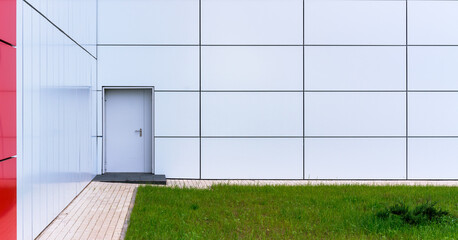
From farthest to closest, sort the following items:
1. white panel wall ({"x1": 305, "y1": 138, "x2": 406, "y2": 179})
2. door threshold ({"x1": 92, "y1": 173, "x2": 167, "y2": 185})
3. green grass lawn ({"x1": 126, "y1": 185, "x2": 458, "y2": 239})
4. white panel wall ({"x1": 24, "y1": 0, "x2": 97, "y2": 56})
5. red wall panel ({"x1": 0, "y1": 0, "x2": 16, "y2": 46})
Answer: white panel wall ({"x1": 305, "y1": 138, "x2": 406, "y2": 179}) < door threshold ({"x1": 92, "y1": 173, "x2": 167, "y2": 185}) < white panel wall ({"x1": 24, "y1": 0, "x2": 97, "y2": 56}) < green grass lawn ({"x1": 126, "y1": 185, "x2": 458, "y2": 239}) < red wall panel ({"x1": 0, "y1": 0, "x2": 16, "y2": 46})

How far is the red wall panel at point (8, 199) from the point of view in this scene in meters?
5.67

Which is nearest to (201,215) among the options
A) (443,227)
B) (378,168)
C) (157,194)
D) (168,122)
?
(157,194)

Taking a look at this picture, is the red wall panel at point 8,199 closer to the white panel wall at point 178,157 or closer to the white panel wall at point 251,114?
the white panel wall at point 178,157

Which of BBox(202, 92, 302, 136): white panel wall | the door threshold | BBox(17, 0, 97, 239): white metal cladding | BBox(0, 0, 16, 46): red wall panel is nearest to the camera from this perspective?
BBox(0, 0, 16, 46): red wall panel

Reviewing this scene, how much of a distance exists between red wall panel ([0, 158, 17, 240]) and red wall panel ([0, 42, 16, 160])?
0.14m

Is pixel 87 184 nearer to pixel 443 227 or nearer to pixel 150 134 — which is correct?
pixel 150 134

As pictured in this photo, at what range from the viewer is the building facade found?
13.5 metres

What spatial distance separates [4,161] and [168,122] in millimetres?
7821

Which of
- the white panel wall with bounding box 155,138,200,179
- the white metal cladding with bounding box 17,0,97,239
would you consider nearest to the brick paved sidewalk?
the white metal cladding with bounding box 17,0,97,239

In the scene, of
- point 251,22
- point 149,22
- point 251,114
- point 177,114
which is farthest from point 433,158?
point 149,22

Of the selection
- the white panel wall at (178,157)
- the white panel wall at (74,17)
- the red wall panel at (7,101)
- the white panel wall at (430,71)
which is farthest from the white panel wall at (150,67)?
the red wall panel at (7,101)

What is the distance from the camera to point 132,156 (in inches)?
541

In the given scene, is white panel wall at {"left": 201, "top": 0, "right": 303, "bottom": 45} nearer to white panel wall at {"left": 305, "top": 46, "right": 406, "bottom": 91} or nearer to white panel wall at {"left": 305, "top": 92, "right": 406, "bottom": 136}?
white panel wall at {"left": 305, "top": 46, "right": 406, "bottom": 91}

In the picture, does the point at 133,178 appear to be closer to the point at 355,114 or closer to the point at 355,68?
the point at 355,114
